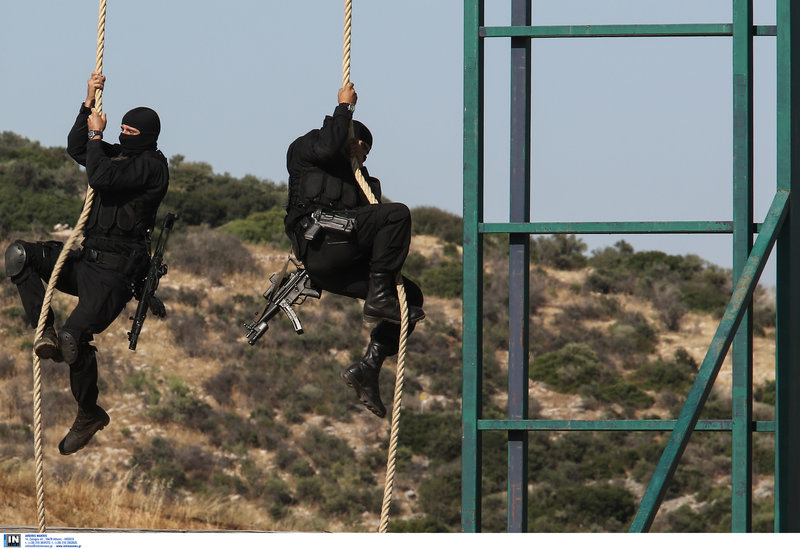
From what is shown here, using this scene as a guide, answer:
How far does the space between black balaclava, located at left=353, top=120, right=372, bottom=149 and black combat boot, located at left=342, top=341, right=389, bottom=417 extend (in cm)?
124

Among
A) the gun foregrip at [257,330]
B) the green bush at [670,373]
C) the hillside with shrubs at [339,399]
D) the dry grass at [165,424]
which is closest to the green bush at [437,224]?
the hillside with shrubs at [339,399]

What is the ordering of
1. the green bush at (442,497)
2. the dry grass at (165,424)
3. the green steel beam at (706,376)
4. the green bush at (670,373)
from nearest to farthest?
the green steel beam at (706,376), the dry grass at (165,424), the green bush at (442,497), the green bush at (670,373)

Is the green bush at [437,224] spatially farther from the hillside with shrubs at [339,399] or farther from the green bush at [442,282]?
A: the green bush at [442,282]

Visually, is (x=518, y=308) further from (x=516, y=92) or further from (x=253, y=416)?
(x=253, y=416)

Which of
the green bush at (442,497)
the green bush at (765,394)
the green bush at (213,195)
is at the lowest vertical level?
the green bush at (442,497)

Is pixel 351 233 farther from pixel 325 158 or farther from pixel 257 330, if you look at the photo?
pixel 257 330

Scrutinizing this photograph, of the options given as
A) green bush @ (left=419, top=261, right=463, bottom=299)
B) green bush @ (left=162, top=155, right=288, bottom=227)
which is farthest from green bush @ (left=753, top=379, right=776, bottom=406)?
green bush @ (left=162, top=155, right=288, bottom=227)

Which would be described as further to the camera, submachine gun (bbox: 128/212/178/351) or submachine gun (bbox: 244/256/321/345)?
submachine gun (bbox: 244/256/321/345)

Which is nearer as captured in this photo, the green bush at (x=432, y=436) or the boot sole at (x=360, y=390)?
the boot sole at (x=360, y=390)

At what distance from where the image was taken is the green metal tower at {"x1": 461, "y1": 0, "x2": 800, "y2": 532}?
7.20 metres

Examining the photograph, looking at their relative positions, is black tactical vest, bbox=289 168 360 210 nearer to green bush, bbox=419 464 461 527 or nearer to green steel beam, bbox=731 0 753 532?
green steel beam, bbox=731 0 753 532

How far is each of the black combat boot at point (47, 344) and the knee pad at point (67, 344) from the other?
1.1 inches

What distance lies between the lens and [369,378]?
315 inches

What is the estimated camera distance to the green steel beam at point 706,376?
21.8 feet
